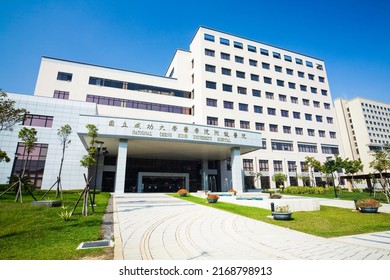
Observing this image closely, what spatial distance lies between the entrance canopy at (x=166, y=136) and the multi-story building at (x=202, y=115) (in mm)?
108

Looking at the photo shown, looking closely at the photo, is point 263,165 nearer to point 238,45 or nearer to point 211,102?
point 211,102

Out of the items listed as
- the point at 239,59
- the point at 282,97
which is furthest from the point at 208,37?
the point at 282,97

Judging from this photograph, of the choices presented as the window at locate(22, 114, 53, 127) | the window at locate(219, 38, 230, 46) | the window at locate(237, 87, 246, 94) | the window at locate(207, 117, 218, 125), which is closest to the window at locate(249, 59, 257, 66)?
the window at locate(219, 38, 230, 46)

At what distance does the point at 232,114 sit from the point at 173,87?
1150 cm

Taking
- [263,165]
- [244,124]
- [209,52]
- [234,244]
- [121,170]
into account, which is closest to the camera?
[234,244]

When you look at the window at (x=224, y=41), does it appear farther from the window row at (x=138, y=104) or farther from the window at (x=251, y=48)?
Result: the window row at (x=138, y=104)

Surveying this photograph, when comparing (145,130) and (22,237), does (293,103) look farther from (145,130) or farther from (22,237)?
(22,237)

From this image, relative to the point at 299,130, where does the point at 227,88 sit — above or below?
above

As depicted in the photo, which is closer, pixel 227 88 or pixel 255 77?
pixel 227 88

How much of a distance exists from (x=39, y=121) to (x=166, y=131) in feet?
53.5

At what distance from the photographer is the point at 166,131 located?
20.6 metres

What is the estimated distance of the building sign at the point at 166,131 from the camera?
62.3 feet

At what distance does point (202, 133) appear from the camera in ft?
71.5
